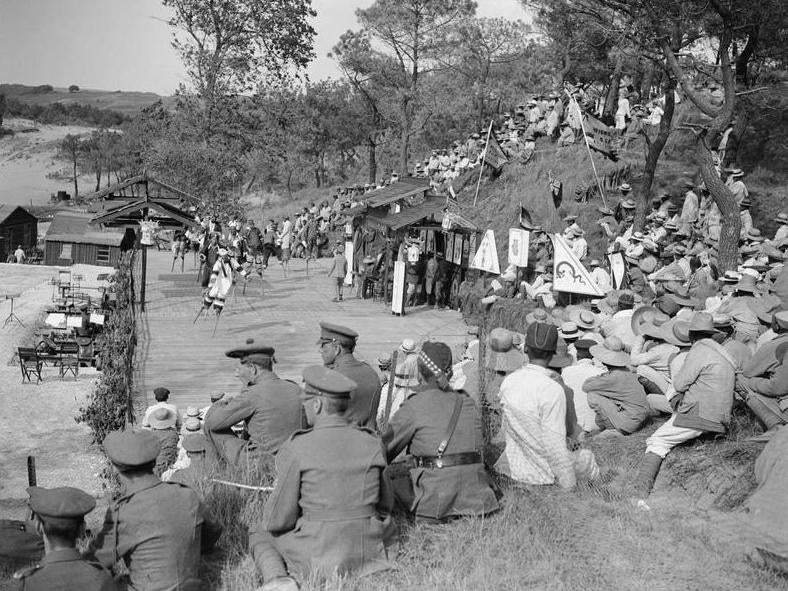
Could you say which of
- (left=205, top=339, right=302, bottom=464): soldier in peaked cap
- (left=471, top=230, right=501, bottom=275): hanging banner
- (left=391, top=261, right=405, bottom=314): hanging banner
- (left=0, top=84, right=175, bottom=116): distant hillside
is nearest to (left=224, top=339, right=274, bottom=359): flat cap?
(left=205, top=339, right=302, bottom=464): soldier in peaked cap

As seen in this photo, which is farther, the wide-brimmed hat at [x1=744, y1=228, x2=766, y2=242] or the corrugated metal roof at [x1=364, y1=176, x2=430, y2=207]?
the corrugated metal roof at [x1=364, y1=176, x2=430, y2=207]

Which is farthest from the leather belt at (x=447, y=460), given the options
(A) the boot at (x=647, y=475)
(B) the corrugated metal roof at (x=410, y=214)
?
(B) the corrugated metal roof at (x=410, y=214)

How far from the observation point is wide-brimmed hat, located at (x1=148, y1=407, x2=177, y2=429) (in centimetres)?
955

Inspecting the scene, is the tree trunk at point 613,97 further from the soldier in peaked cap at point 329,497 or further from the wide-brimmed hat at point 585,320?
the soldier in peaked cap at point 329,497

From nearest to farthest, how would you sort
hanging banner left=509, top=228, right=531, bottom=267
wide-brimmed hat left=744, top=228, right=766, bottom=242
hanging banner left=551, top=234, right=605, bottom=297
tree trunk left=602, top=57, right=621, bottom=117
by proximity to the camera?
hanging banner left=551, top=234, right=605, bottom=297 → wide-brimmed hat left=744, top=228, right=766, bottom=242 → hanging banner left=509, top=228, right=531, bottom=267 → tree trunk left=602, top=57, right=621, bottom=117

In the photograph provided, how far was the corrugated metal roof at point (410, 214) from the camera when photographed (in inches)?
771

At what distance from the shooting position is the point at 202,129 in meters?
33.4

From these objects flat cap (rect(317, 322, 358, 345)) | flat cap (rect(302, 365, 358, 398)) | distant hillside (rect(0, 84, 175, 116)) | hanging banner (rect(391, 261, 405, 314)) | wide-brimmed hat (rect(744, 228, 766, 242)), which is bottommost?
hanging banner (rect(391, 261, 405, 314))

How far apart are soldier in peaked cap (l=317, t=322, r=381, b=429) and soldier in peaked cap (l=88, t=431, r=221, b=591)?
2.28 metres

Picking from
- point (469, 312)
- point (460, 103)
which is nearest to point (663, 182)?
point (469, 312)

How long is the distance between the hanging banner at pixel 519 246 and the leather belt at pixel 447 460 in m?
11.2

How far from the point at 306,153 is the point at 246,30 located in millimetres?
23974

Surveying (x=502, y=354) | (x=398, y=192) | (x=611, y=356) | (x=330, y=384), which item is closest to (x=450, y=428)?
(x=330, y=384)

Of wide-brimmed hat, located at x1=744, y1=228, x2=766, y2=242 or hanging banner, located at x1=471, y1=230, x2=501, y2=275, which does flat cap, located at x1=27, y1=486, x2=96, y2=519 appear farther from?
wide-brimmed hat, located at x1=744, y1=228, x2=766, y2=242
